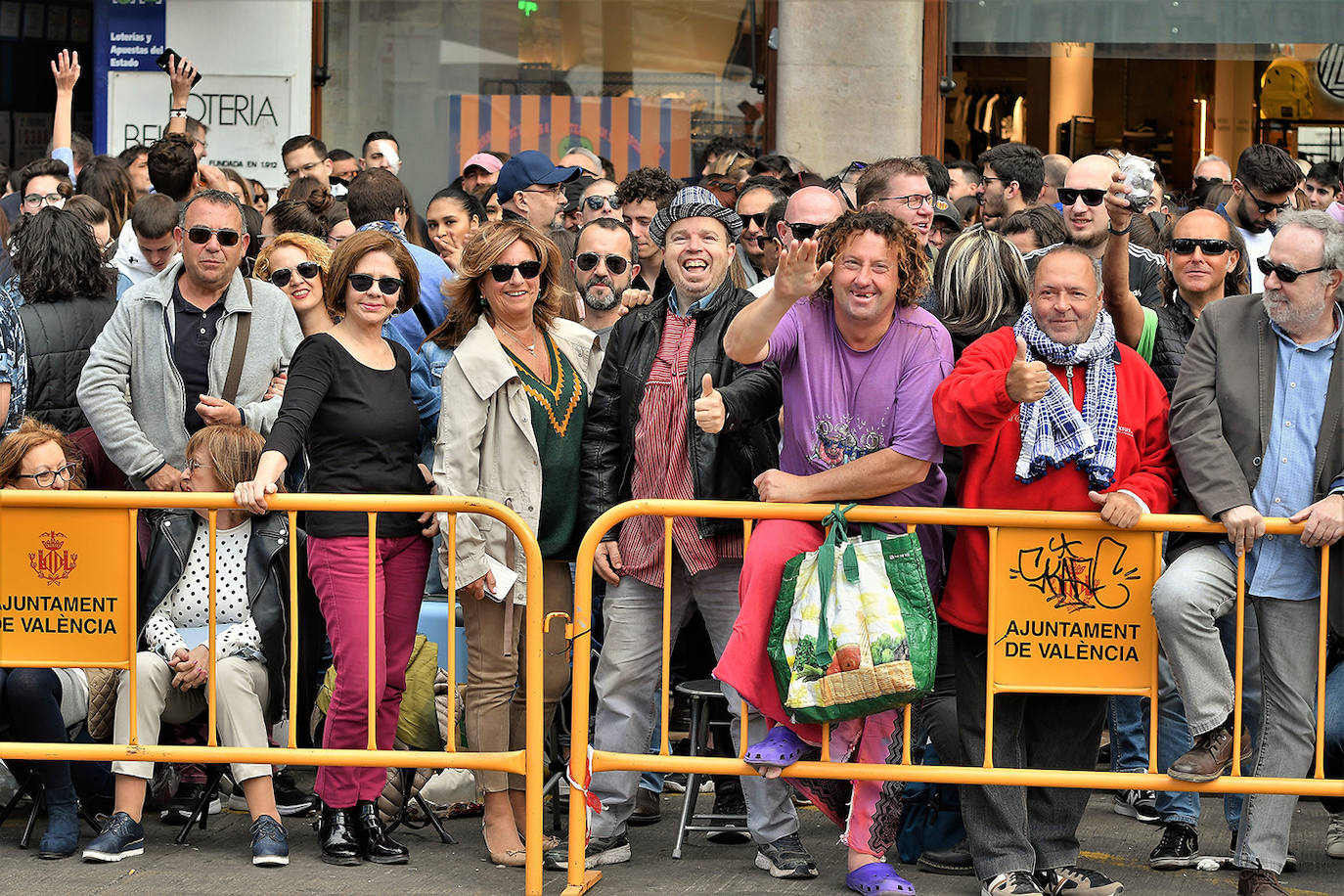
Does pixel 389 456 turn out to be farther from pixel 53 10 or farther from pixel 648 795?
pixel 53 10

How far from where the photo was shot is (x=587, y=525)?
6.50 m

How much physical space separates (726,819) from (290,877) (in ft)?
5.51

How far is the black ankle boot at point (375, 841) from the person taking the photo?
632cm

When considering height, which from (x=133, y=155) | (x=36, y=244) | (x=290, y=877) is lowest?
(x=290, y=877)

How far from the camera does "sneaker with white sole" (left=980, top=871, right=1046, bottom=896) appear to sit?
5801 mm

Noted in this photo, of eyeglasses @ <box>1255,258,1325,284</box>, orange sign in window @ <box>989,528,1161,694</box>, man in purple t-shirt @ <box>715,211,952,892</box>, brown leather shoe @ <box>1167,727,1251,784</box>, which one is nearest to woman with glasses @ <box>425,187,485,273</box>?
man in purple t-shirt @ <box>715,211,952,892</box>

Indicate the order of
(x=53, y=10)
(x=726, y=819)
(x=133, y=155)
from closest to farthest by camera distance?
(x=726, y=819) < (x=133, y=155) < (x=53, y=10)

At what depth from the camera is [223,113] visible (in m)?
13.5

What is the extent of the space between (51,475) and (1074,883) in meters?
4.00

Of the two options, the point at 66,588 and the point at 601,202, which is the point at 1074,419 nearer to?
the point at 66,588

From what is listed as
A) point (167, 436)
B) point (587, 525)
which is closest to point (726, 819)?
point (587, 525)

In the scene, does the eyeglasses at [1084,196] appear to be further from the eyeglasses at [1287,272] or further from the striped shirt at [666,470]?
the striped shirt at [666,470]

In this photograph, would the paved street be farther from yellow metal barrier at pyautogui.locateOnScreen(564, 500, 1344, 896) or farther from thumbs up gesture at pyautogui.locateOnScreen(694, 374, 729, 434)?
thumbs up gesture at pyautogui.locateOnScreen(694, 374, 729, 434)

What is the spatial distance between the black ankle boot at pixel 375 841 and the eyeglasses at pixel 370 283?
187 cm
